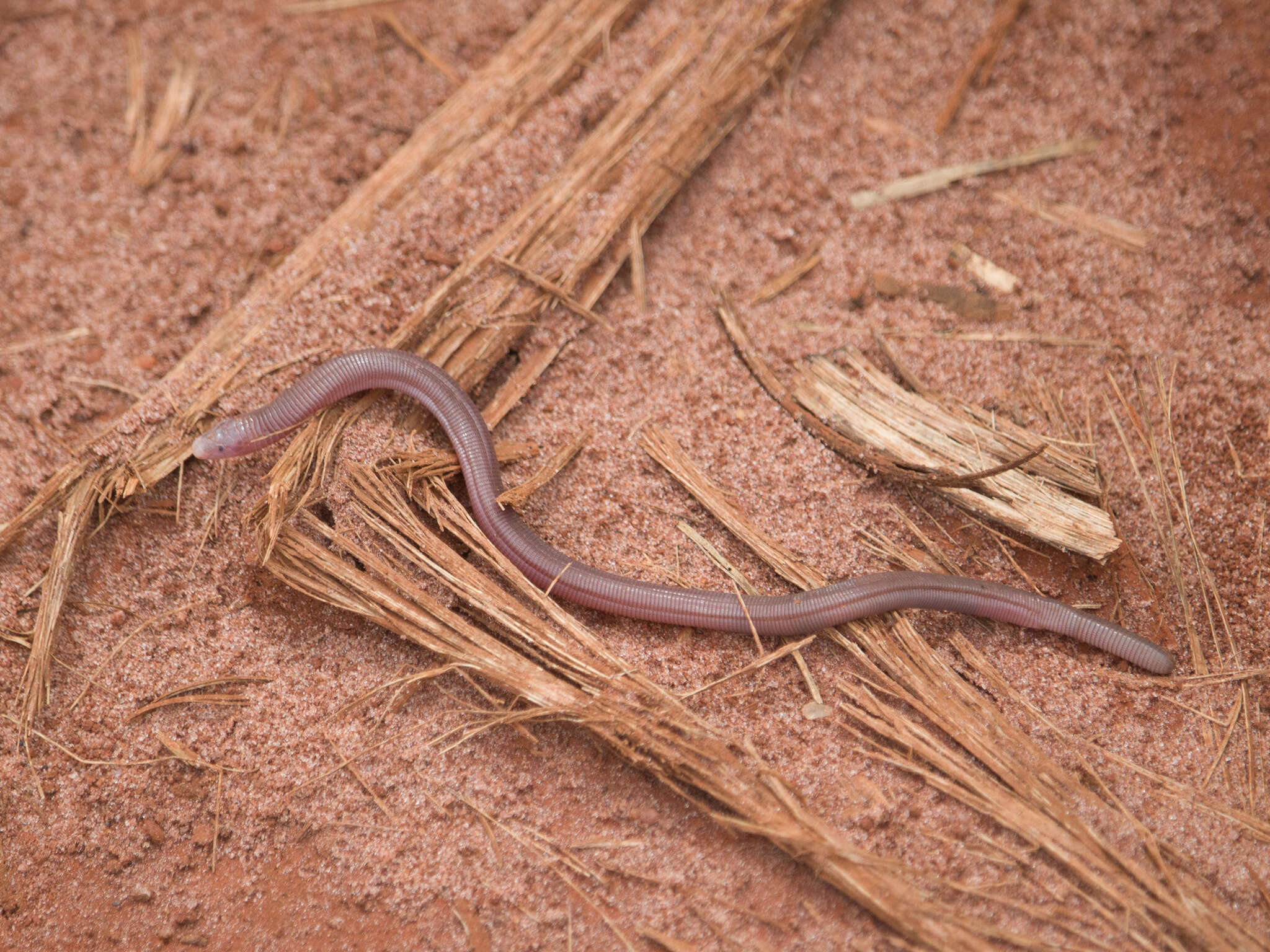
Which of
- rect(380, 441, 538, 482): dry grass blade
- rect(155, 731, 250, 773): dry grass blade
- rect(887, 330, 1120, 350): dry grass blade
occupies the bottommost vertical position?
rect(155, 731, 250, 773): dry grass blade

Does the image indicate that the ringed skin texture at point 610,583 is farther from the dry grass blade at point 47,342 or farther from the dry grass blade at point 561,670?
the dry grass blade at point 47,342

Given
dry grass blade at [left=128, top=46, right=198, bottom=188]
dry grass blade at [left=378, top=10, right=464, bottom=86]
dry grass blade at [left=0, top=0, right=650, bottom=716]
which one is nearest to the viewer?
dry grass blade at [left=0, top=0, right=650, bottom=716]

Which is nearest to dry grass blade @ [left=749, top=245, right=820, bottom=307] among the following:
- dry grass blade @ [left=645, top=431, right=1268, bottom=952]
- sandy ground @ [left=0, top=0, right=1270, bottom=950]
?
sandy ground @ [left=0, top=0, right=1270, bottom=950]

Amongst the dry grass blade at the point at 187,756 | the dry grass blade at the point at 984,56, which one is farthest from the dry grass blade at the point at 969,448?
the dry grass blade at the point at 187,756

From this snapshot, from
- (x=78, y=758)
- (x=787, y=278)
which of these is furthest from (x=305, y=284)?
(x=787, y=278)

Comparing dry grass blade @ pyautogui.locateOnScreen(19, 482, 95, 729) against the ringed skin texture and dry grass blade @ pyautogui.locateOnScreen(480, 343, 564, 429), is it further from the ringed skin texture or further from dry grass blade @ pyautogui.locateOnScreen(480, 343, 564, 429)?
dry grass blade @ pyautogui.locateOnScreen(480, 343, 564, 429)

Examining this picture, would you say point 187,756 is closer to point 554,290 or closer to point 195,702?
point 195,702

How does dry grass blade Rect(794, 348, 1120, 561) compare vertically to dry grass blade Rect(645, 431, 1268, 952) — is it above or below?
above

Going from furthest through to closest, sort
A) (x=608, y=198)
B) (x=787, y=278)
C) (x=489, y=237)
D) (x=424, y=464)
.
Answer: (x=787, y=278), (x=608, y=198), (x=489, y=237), (x=424, y=464)
